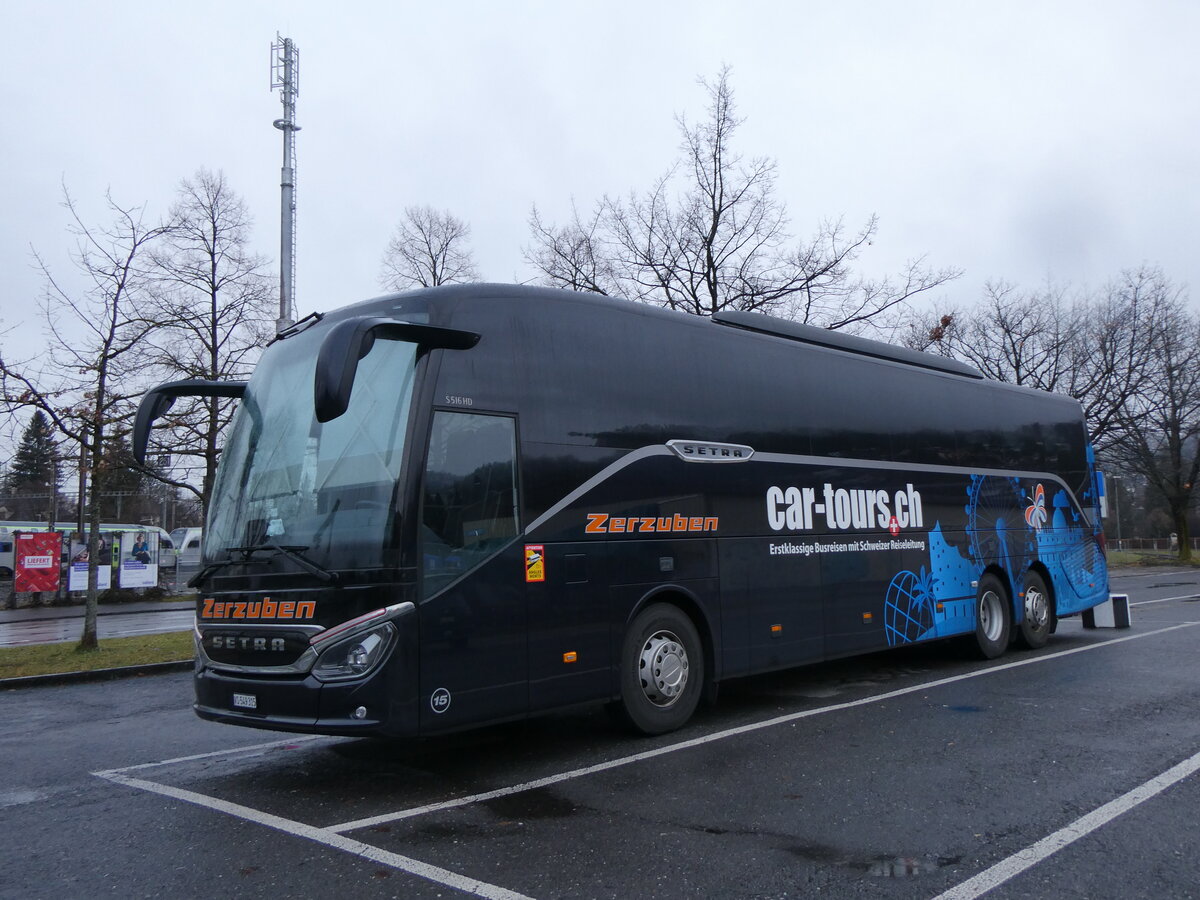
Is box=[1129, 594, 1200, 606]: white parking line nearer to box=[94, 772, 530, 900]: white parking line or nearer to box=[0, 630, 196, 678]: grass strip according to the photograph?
box=[0, 630, 196, 678]: grass strip

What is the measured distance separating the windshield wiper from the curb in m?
6.24

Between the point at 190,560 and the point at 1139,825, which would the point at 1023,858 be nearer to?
the point at 1139,825

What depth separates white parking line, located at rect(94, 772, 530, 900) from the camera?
14.1ft

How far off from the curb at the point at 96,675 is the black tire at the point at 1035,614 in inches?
442

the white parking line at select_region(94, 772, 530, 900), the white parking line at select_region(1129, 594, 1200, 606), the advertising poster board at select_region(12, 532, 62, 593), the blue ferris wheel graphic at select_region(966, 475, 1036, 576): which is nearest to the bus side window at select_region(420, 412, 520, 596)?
the white parking line at select_region(94, 772, 530, 900)

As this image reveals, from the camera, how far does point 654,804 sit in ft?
18.5

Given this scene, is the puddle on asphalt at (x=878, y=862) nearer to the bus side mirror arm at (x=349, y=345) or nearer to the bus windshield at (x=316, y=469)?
the bus windshield at (x=316, y=469)

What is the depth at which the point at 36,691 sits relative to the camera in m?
11.6

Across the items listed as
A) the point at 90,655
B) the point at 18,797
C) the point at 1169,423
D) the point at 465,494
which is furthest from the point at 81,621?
the point at 1169,423

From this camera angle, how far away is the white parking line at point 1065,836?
4.23 metres

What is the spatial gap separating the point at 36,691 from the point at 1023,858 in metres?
11.7

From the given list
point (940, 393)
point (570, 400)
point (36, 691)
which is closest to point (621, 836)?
point (570, 400)

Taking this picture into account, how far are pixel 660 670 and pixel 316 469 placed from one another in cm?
323

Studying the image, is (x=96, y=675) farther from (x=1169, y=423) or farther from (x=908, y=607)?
(x=1169, y=423)
